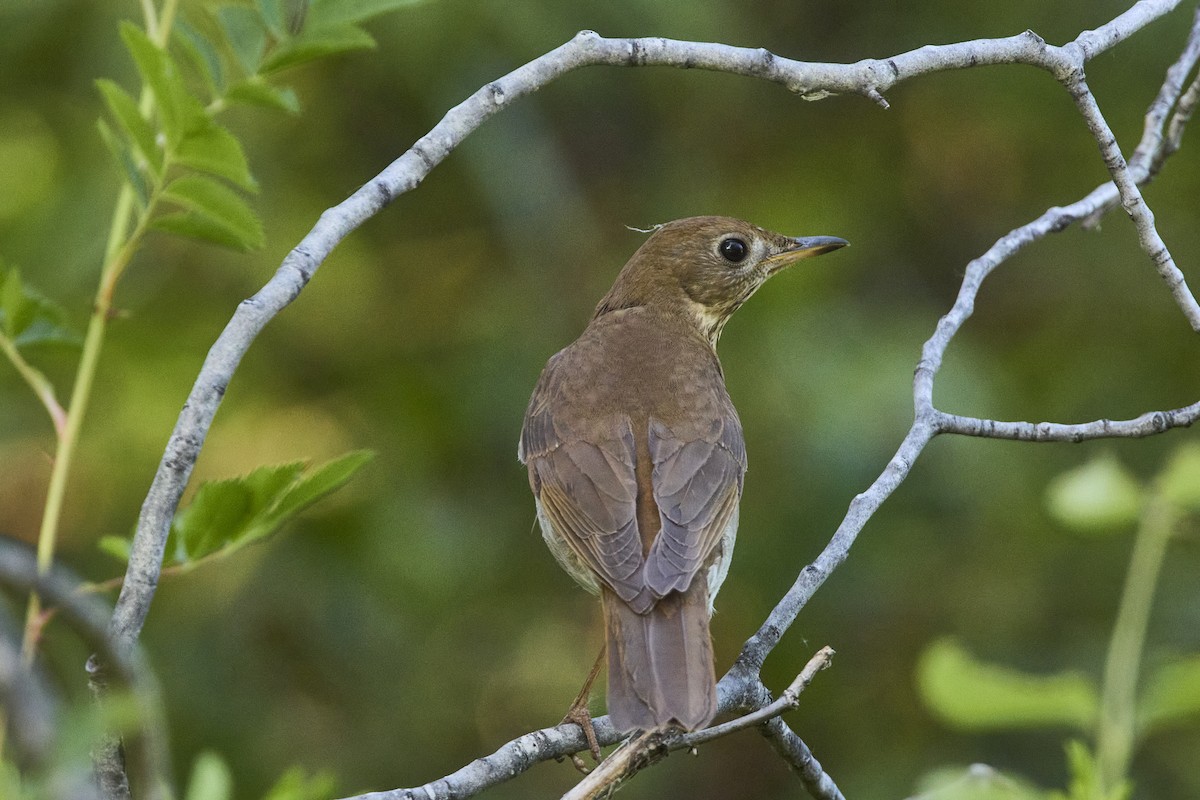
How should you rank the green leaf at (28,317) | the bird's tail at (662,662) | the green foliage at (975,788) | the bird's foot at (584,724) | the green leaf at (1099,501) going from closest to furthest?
the green foliage at (975,788), the green leaf at (1099,501), the green leaf at (28,317), the bird's tail at (662,662), the bird's foot at (584,724)

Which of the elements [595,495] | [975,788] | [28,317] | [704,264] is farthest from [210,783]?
[704,264]

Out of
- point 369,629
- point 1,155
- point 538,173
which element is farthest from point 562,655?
point 1,155

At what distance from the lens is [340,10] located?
278 cm

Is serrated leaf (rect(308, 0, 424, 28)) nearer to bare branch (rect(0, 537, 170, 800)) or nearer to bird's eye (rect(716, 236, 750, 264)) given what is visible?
bare branch (rect(0, 537, 170, 800))

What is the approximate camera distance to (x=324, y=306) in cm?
633

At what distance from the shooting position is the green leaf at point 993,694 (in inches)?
65.7

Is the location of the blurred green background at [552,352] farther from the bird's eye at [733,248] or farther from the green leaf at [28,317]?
the green leaf at [28,317]

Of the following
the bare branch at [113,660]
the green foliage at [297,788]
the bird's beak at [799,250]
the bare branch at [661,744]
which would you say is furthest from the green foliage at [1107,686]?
the bird's beak at [799,250]

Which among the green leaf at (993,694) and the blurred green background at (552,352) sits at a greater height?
the blurred green background at (552,352)

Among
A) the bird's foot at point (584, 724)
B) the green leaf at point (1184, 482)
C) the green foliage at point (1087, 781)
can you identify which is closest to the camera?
the green foliage at point (1087, 781)

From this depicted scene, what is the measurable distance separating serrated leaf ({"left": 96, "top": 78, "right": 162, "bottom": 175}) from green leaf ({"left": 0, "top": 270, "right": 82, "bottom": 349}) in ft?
1.06

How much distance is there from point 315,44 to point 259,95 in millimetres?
152

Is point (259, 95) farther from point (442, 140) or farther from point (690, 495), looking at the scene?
point (690, 495)

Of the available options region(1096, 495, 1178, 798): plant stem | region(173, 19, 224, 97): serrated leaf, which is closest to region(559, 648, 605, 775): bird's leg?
region(1096, 495, 1178, 798): plant stem
